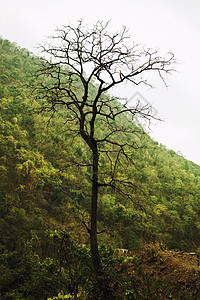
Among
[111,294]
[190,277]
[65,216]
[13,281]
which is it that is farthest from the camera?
[65,216]

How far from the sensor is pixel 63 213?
41.0 ft

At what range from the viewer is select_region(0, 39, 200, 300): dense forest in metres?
Result: 4.10

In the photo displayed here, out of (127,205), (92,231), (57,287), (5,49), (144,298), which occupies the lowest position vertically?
(57,287)

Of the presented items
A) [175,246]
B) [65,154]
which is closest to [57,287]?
[175,246]

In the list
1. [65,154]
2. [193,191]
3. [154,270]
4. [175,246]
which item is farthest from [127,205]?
[154,270]

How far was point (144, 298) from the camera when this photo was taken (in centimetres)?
329

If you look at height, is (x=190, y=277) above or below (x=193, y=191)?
below

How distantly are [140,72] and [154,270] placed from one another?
12.6 ft

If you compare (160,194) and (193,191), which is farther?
(193,191)

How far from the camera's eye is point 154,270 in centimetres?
478

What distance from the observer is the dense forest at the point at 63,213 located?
4.10m

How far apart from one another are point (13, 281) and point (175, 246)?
34.7 feet

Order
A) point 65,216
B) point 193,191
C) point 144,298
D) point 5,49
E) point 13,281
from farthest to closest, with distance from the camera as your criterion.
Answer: point 5,49
point 193,191
point 65,216
point 13,281
point 144,298

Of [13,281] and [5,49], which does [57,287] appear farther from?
[5,49]
